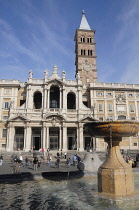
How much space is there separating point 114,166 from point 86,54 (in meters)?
47.5

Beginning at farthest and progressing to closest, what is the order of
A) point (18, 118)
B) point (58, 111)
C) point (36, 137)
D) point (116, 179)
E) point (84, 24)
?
point (84, 24) → point (36, 137) → point (58, 111) → point (18, 118) → point (116, 179)

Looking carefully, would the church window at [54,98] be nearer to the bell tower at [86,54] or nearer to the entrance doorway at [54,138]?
the entrance doorway at [54,138]

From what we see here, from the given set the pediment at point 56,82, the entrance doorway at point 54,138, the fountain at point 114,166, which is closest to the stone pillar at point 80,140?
the entrance doorway at point 54,138

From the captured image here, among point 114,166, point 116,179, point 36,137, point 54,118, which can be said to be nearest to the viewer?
point 116,179

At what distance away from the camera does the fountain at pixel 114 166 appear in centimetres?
695

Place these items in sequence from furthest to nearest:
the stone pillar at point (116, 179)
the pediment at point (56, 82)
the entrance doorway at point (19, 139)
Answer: the pediment at point (56, 82), the entrance doorway at point (19, 139), the stone pillar at point (116, 179)

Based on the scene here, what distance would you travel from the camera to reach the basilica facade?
33.3m

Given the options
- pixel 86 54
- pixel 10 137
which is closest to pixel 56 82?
pixel 10 137

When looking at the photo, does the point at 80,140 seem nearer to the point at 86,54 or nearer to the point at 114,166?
the point at 114,166

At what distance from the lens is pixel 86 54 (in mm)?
51219

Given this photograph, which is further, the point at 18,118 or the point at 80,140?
the point at 80,140

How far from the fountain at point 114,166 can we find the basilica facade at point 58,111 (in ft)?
81.5

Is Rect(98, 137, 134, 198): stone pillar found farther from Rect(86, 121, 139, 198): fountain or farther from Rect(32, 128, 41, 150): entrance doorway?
Rect(32, 128, 41, 150): entrance doorway

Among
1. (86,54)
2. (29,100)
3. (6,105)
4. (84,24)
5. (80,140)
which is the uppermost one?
(84,24)
